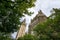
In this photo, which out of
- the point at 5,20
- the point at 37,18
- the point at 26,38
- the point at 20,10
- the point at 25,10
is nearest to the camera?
the point at 5,20

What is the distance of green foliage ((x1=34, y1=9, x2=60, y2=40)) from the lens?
22531 mm

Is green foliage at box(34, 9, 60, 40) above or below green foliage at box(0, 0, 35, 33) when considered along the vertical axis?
above

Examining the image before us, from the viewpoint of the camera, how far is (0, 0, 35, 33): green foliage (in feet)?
22.8

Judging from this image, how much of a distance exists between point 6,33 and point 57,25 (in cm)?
1607

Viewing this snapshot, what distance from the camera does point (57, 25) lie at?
74.3ft

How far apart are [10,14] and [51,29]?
53.8ft

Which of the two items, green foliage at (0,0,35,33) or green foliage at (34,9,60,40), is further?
green foliage at (34,9,60,40)

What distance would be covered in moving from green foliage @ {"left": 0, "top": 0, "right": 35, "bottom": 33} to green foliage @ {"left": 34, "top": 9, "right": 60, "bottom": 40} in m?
14.9

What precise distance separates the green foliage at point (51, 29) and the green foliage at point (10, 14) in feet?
49.0

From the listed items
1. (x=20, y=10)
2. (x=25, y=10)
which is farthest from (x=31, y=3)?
(x=20, y=10)

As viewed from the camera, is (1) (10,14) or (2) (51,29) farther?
(2) (51,29)

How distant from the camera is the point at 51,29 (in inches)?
912

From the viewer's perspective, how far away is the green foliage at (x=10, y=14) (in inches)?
273

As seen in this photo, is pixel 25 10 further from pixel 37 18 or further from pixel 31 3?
pixel 37 18
